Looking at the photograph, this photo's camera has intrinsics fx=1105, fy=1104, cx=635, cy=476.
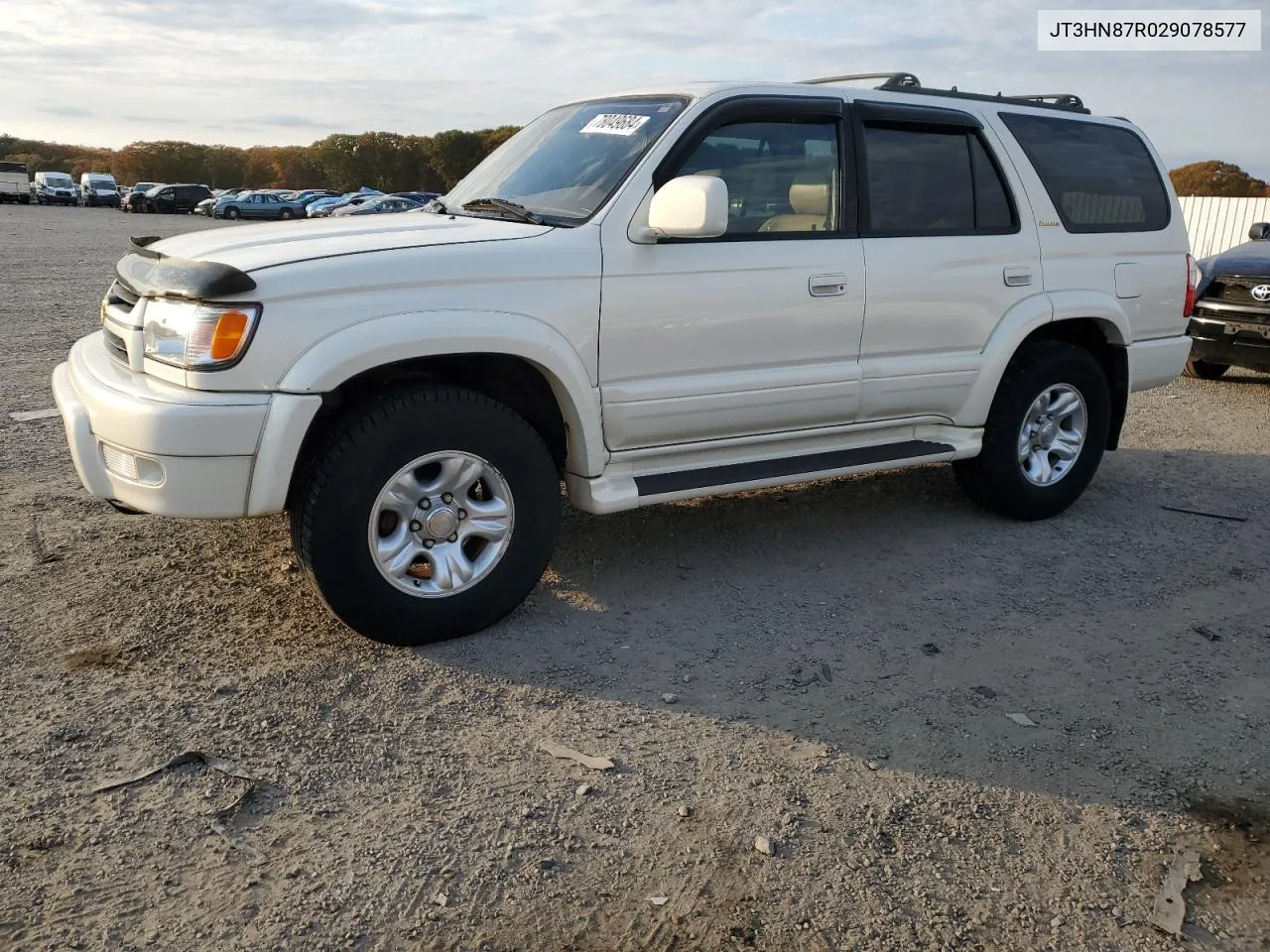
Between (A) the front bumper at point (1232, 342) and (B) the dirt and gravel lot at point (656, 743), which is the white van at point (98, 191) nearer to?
(A) the front bumper at point (1232, 342)

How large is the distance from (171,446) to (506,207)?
65.8 inches

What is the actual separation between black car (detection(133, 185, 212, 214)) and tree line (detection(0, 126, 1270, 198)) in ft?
65.6

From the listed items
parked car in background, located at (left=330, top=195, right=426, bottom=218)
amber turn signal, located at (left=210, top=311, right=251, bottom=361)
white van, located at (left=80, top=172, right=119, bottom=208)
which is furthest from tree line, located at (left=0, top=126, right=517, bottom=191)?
amber turn signal, located at (left=210, top=311, right=251, bottom=361)

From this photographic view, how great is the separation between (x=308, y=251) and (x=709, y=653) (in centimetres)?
194

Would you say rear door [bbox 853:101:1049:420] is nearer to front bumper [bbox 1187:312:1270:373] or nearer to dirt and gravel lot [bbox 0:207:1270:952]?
dirt and gravel lot [bbox 0:207:1270:952]

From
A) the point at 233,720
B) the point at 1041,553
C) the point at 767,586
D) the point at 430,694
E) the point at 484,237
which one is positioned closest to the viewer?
the point at 233,720

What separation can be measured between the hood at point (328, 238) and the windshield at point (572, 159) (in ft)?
0.72

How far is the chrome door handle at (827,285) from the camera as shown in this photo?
445 cm

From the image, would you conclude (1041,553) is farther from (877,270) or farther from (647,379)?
(647,379)

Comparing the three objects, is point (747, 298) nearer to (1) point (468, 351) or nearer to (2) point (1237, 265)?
(1) point (468, 351)

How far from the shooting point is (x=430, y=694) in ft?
11.6

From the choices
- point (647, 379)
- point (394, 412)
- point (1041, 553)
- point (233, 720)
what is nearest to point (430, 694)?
point (233, 720)

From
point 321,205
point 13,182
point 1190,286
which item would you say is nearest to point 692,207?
point 1190,286

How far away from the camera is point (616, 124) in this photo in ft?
14.7
